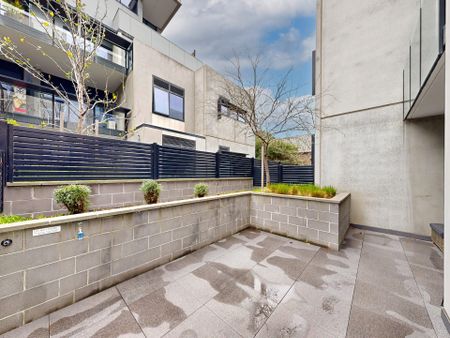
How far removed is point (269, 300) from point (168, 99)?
10872 mm

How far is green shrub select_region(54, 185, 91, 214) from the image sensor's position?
8.30 feet

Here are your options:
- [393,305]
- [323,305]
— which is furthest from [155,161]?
[393,305]

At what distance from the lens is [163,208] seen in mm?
→ 3221

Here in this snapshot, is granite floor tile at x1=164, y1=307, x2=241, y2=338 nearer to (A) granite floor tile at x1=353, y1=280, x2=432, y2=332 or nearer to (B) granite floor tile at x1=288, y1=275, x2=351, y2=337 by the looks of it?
(B) granite floor tile at x1=288, y1=275, x2=351, y2=337

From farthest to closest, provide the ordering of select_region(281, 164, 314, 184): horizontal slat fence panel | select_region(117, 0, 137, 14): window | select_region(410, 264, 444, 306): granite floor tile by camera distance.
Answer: select_region(117, 0, 137, 14): window < select_region(281, 164, 314, 184): horizontal slat fence panel < select_region(410, 264, 444, 306): granite floor tile

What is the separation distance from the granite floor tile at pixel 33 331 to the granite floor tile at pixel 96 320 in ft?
0.15

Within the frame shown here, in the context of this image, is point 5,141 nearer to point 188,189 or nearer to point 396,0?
point 188,189

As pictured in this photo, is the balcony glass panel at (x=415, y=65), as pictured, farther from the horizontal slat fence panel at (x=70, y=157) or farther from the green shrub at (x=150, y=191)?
the horizontal slat fence panel at (x=70, y=157)

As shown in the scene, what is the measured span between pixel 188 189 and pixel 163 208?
3.14m

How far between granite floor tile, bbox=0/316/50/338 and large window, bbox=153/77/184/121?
932 centimetres

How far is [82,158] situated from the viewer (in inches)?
159

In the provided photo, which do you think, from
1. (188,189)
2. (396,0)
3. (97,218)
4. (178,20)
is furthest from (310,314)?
(178,20)

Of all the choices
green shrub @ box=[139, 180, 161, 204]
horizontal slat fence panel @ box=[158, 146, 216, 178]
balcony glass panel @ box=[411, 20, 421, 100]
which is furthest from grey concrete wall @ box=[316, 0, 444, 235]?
green shrub @ box=[139, 180, 161, 204]

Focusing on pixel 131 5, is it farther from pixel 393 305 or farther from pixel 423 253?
pixel 423 253
